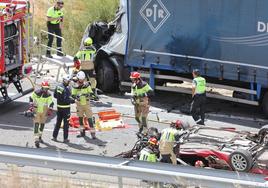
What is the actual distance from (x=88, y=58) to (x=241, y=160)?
24.6ft

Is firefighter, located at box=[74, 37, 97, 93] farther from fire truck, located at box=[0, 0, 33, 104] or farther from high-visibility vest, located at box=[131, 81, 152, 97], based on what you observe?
high-visibility vest, located at box=[131, 81, 152, 97]

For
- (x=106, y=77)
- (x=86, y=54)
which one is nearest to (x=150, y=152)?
(x=86, y=54)

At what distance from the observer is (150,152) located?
1070 cm

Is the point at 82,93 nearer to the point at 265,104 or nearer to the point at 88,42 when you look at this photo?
the point at 88,42

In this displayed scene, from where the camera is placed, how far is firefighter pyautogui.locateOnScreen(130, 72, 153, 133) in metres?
14.2

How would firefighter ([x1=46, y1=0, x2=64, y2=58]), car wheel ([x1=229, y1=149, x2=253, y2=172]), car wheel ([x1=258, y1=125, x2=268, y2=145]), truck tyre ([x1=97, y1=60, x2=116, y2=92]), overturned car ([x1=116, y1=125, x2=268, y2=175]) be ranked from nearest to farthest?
1. car wheel ([x1=229, y1=149, x2=253, y2=172])
2. overturned car ([x1=116, y1=125, x2=268, y2=175])
3. car wheel ([x1=258, y1=125, x2=268, y2=145])
4. truck tyre ([x1=97, y1=60, x2=116, y2=92])
5. firefighter ([x1=46, y1=0, x2=64, y2=58])

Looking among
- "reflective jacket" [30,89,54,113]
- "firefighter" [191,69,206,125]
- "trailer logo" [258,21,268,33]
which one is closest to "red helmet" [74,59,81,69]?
"reflective jacket" [30,89,54,113]

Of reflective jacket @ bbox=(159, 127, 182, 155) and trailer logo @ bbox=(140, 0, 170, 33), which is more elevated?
trailer logo @ bbox=(140, 0, 170, 33)

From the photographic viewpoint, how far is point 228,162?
1064cm

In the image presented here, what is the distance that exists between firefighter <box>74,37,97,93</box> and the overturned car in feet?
18.7

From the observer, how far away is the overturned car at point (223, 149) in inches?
412

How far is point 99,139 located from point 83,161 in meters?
7.76

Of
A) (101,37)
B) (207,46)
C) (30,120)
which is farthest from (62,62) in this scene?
(207,46)

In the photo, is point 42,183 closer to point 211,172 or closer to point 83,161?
point 83,161
